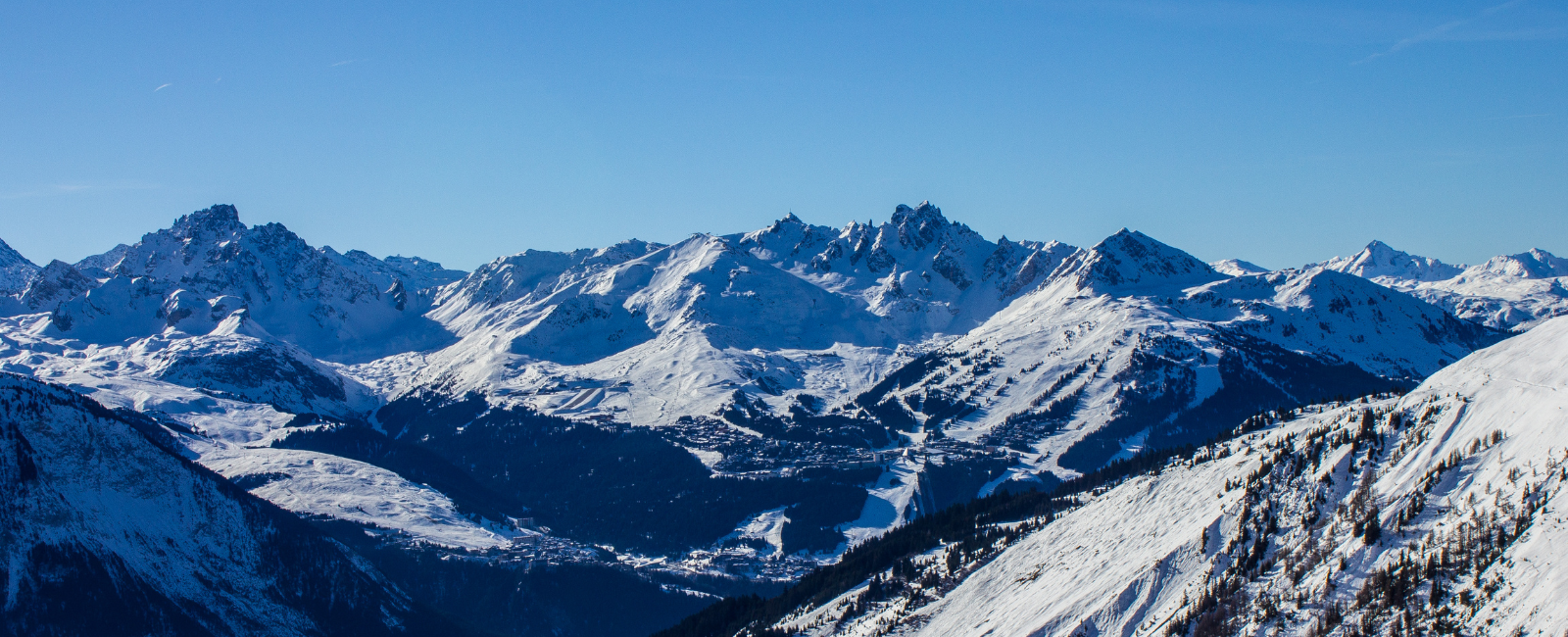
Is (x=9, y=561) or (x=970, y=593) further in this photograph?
(x=9, y=561)

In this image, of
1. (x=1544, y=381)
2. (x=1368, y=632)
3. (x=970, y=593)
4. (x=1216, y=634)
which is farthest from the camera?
(x=970, y=593)

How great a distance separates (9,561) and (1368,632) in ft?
616

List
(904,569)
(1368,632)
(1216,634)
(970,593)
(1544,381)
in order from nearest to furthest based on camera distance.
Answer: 1. (1368,632)
2. (1216,634)
3. (1544,381)
4. (970,593)
5. (904,569)

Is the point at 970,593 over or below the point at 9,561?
below

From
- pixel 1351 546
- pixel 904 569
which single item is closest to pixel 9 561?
pixel 904 569

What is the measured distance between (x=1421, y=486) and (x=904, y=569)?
7698 centimetres

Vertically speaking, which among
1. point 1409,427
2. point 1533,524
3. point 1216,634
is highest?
point 1409,427

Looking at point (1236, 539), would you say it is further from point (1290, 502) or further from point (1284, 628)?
point (1284, 628)

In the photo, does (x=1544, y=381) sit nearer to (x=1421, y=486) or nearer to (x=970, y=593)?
(x=1421, y=486)

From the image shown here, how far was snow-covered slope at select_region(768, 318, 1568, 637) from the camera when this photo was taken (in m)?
119

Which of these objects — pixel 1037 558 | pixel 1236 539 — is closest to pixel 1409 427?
pixel 1236 539

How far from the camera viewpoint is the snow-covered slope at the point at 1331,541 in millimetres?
119250

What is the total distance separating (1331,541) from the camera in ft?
450

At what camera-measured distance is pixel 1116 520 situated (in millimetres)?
175875
